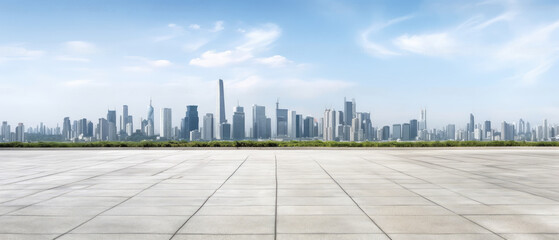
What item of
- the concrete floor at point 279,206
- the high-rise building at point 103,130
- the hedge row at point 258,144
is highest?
the high-rise building at point 103,130

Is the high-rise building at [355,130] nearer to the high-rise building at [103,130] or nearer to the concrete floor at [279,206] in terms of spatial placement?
the high-rise building at [103,130]

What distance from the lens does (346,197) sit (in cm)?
977

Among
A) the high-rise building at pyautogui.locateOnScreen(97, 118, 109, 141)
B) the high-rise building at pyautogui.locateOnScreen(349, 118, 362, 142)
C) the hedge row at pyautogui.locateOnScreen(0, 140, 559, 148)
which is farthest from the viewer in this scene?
the high-rise building at pyautogui.locateOnScreen(349, 118, 362, 142)

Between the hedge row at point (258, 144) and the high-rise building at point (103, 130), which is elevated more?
the high-rise building at point (103, 130)

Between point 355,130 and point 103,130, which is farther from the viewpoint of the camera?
point 355,130

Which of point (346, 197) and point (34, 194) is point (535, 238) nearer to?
point (346, 197)

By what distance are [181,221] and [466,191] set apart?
755 cm

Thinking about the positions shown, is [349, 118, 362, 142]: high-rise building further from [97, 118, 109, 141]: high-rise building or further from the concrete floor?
the concrete floor

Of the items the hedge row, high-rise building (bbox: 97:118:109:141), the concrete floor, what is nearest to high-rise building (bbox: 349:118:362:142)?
high-rise building (bbox: 97:118:109:141)

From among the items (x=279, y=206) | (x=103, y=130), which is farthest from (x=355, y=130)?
(x=279, y=206)

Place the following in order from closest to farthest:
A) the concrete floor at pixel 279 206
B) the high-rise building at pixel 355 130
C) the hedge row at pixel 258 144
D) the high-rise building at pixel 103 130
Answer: the concrete floor at pixel 279 206, the hedge row at pixel 258 144, the high-rise building at pixel 103 130, the high-rise building at pixel 355 130

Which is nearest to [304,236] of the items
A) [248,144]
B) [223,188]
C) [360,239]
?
[360,239]

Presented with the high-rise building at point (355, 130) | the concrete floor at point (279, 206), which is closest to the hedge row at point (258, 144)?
the concrete floor at point (279, 206)

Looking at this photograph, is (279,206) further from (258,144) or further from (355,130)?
(355,130)
